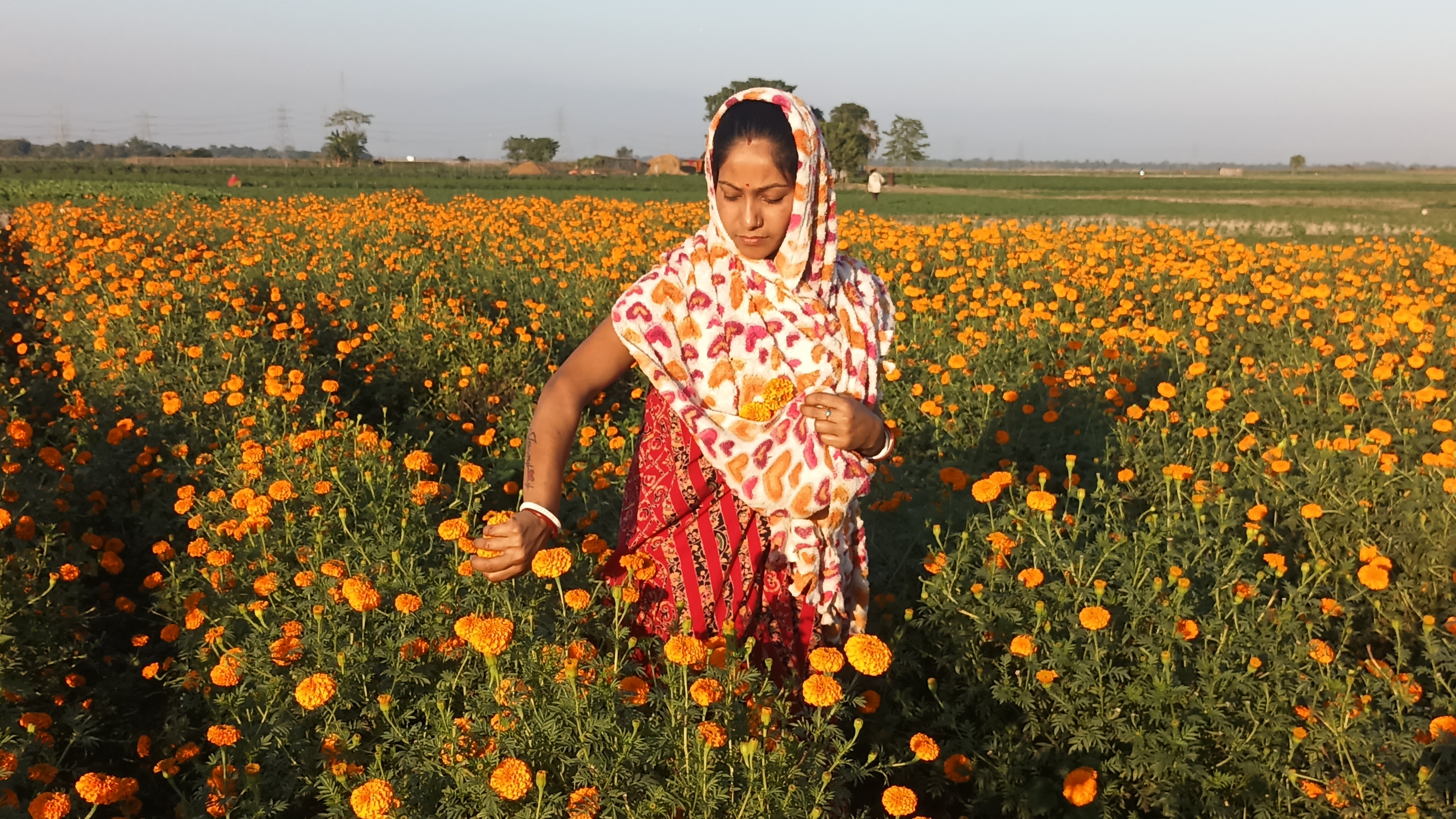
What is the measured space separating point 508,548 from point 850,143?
2500 inches

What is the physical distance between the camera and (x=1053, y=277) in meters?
6.39

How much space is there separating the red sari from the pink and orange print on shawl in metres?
0.05

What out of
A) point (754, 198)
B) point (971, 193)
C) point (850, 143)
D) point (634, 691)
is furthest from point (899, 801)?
point (850, 143)

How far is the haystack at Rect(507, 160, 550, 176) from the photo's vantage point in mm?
54344

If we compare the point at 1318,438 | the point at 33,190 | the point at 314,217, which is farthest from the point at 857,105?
the point at 1318,438

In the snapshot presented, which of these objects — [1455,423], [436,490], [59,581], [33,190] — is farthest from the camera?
[33,190]

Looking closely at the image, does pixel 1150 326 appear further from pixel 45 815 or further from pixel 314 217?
pixel 314 217

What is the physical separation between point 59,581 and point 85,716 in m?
0.59

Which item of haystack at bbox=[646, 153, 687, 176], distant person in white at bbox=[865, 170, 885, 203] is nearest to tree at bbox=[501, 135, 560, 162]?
haystack at bbox=[646, 153, 687, 176]

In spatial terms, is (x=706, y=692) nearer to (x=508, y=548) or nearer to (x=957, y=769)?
(x=508, y=548)

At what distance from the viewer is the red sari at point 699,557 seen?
176cm

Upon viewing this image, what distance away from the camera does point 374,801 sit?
1.18 metres

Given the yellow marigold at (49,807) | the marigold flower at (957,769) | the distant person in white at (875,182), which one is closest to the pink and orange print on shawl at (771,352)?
the marigold flower at (957,769)

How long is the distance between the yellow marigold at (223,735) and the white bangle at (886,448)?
49.6 inches
